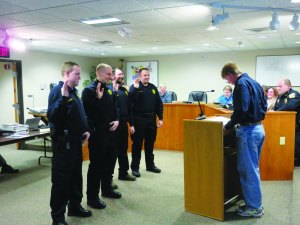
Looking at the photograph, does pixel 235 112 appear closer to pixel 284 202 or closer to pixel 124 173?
pixel 284 202

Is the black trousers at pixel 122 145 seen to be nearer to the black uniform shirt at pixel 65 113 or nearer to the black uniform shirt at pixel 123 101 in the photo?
the black uniform shirt at pixel 123 101

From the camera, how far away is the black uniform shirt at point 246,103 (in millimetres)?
2793

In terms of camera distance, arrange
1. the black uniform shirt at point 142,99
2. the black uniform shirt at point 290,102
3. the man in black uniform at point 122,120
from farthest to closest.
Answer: the black uniform shirt at point 142,99 < the black uniform shirt at point 290,102 < the man in black uniform at point 122,120

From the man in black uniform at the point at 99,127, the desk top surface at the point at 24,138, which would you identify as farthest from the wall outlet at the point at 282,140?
the desk top surface at the point at 24,138

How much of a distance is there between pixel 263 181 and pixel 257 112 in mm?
1645

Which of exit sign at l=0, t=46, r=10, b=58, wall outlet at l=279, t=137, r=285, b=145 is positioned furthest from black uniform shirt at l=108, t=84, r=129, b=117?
exit sign at l=0, t=46, r=10, b=58

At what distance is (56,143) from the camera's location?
267cm

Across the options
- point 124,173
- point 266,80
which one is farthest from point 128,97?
point 266,80

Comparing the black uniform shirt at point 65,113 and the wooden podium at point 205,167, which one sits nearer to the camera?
the black uniform shirt at point 65,113

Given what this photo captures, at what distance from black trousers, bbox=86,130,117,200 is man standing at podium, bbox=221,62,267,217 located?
4.01ft

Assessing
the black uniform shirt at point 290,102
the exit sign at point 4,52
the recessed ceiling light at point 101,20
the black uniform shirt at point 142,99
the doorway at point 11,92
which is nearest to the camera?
the black uniform shirt at point 290,102

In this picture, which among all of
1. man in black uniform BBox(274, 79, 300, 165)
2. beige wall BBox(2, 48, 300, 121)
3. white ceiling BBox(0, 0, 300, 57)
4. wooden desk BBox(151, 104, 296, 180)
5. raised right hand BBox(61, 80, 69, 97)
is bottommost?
wooden desk BBox(151, 104, 296, 180)

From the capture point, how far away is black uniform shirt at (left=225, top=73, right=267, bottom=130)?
2.79 meters

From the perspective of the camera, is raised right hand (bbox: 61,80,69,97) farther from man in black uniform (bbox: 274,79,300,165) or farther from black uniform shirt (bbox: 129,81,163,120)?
man in black uniform (bbox: 274,79,300,165)
